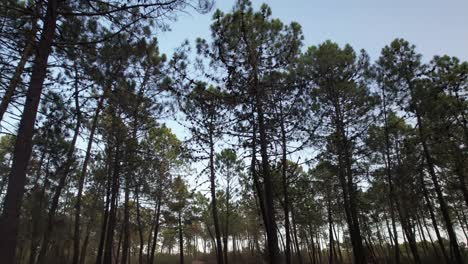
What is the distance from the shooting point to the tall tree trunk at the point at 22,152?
4633 mm

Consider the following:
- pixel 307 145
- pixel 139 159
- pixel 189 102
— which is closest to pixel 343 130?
pixel 307 145

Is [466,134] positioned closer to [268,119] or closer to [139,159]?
[268,119]

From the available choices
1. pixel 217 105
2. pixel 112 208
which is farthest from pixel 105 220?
pixel 217 105

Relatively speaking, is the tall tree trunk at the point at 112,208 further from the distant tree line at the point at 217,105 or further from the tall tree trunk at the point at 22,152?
the tall tree trunk at the point at 22,152

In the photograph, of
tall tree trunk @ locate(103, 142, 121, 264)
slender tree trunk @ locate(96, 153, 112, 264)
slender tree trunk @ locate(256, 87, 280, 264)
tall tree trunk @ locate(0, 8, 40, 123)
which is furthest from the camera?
slender tree trunk @ locate(96, 153, 112, 264)

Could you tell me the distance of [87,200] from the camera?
72.0ft

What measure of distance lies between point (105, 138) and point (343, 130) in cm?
1001

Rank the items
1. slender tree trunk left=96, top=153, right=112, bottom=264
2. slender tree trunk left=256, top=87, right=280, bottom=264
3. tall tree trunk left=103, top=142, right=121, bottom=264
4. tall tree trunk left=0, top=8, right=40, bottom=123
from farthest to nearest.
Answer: slender tree trunk left=96, top=153, right=112, bottom=264, tall tree trunk left=103, top=142, right=121, bottom=264, slender tree trunk left=256, top=87, right=280, bottom=264, tall tree trunk left=0, top=8, right=40, bottom=123

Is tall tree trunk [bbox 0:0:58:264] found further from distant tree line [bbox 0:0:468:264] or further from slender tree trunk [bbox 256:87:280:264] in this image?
slender tree trunk [bbox 256:87:280:264]

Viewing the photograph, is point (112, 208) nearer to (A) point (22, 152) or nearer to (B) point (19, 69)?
(B) point (19, 69)

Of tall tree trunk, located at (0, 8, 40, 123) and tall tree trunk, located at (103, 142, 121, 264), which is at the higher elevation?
tall tree trunk, located at (0, 8, 40, 123)

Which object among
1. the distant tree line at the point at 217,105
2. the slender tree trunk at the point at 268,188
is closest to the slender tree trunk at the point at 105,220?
the distant tree line at the point at 217,105

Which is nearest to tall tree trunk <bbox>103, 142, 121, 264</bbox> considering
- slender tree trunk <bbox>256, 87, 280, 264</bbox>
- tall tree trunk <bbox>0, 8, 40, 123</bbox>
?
tall tree trunk <bbox>0, 8, 40, 123</bbox>

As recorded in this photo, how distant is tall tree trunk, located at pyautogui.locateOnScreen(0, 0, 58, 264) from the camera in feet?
15.2
